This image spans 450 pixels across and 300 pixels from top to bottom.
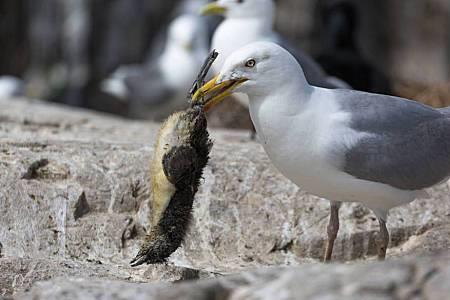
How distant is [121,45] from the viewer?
49.3 feet

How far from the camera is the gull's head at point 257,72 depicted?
14.4 feet

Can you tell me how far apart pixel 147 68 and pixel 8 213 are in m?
6.74

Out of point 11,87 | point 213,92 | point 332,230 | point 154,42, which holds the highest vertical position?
point 213,92

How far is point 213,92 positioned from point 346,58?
199 inches

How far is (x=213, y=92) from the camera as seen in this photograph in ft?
14.7

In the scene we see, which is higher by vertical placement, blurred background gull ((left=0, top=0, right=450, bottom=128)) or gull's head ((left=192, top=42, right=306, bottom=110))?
gull's head ((left=192, top=42, right=306, bottom=110))

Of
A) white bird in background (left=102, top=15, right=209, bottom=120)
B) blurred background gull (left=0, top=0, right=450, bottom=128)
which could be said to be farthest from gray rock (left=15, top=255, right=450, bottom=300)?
white bird in background (left=102, top=15, right=209, bottom=120)

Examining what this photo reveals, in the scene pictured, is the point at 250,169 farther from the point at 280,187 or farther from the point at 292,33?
the point at 292,33

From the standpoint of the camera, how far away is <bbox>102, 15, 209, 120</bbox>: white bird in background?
10.9m

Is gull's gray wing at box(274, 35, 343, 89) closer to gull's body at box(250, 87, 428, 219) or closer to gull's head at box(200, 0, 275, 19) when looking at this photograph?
gull's head at box(200, 0, 275, 19)

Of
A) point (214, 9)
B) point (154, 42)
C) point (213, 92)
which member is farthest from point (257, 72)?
point (154, 42)

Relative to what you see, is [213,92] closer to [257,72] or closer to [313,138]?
[257,72]

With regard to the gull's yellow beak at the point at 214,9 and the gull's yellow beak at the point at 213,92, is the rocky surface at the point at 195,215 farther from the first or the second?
the gull's yellow beak at the point at 214,9

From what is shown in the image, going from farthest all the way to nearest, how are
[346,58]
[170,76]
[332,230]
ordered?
1. [170,76]
2. [346,58]
3. [332,230]
